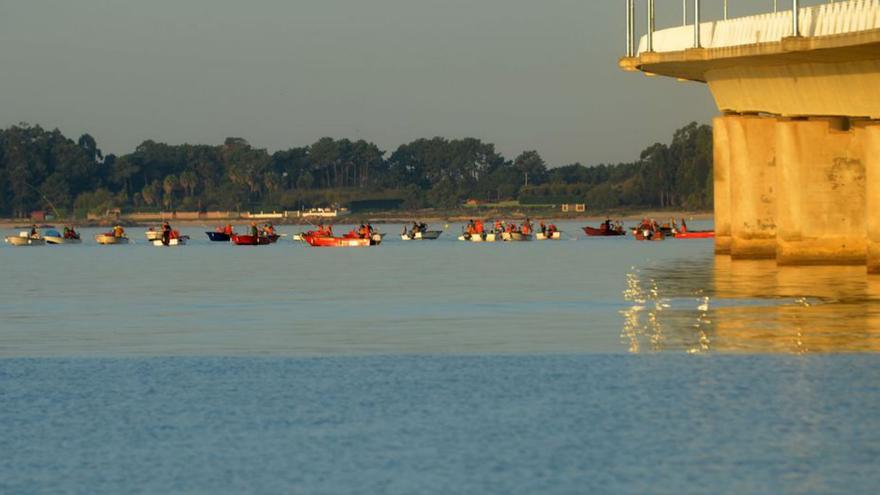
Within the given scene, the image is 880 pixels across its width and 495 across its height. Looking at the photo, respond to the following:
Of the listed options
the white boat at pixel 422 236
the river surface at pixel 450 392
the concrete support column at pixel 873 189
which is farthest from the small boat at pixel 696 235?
the river surface at pixel 450 392

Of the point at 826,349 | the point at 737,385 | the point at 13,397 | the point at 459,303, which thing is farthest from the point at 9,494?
the point at 459,303

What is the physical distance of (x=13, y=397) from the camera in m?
30.5

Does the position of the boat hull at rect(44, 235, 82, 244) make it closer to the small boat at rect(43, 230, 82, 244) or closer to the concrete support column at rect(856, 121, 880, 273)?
the small boat at rect(43, 230, 82, 244)

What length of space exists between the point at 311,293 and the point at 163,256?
A: 5705 centimetres

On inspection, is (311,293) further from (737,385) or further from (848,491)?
(848,491)

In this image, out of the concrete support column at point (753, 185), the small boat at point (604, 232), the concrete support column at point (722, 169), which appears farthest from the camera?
the small boat at point (604, 232)

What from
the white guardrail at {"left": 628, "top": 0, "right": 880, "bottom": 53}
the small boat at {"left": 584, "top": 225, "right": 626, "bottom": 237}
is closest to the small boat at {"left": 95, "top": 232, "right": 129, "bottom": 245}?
the small boat at {"left": 584, "top": 225, "right": 626, "bottom": 237}

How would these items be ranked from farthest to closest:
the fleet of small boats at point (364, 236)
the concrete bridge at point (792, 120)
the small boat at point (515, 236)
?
1. the small boat at point (515, 236)
2. the fleet of small boats at point (364, 236)
3. the concrete bridge at point (792, 120)

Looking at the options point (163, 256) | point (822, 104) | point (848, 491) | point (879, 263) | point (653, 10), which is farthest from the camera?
point (163, 256)

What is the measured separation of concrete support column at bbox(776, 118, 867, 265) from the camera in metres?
71.0

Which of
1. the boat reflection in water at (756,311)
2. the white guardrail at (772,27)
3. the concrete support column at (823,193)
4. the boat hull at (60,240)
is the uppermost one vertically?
the white guardrail at (772,27)

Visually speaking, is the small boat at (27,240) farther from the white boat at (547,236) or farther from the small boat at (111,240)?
the white boat at (547,236)

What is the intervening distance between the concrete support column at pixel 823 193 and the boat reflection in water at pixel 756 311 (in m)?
1.03

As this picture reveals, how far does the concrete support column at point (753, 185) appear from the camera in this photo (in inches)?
3169
